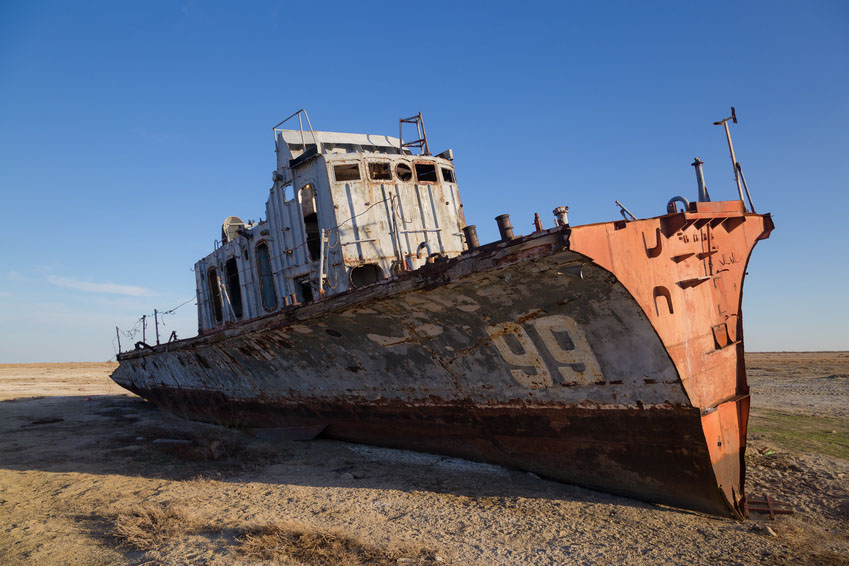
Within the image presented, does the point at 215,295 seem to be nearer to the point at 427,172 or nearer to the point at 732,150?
the point at 427,172

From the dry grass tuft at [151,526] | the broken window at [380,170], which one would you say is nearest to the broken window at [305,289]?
the broken window at [380,170]

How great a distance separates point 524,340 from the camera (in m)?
5.07

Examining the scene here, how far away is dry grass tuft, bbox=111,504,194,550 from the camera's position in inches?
175

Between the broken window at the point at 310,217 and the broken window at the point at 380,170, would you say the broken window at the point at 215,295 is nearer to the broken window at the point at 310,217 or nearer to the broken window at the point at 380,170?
the broken window at the point at 310,217

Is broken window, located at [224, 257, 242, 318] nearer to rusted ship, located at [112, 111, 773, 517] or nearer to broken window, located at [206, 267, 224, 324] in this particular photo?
broken window, located at [206, 267, 224, 324]

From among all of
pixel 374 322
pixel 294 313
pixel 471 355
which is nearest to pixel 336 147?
pixel 294 313

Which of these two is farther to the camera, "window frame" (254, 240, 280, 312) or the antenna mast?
"window frame" (254, 240, 280, 312)

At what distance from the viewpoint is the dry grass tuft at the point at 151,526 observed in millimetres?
4434

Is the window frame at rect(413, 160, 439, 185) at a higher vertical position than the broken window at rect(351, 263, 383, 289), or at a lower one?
higher

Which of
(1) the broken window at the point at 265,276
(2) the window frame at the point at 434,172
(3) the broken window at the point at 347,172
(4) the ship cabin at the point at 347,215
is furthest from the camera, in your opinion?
(1) the broken window at the point at 265,276

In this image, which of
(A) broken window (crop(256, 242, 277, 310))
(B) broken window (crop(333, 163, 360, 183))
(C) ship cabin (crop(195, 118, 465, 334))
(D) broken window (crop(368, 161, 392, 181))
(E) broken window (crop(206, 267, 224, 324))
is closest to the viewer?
(C) ship cabin (crop(195, 118, 465, 334))

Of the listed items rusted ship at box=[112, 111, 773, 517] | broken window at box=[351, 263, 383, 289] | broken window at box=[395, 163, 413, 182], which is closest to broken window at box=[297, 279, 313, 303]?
rusted ship at box=[112, 111, 773, 517]

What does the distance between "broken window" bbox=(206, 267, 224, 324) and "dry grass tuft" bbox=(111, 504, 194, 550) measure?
7.97 metres

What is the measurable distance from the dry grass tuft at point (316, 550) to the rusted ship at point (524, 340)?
6.70 ft
